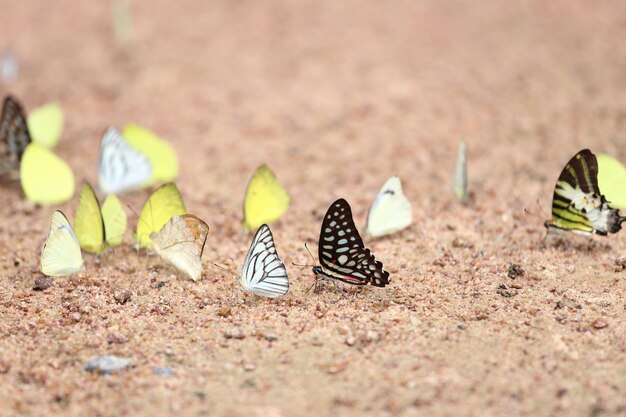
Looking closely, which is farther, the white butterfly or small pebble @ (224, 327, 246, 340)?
the white butterfly

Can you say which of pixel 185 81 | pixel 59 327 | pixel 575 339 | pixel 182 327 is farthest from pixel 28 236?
pixel 575 339

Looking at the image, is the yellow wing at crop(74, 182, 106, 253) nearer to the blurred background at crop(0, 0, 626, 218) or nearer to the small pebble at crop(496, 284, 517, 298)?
Result: the blurred background at crop(0, 0, 626, 218)

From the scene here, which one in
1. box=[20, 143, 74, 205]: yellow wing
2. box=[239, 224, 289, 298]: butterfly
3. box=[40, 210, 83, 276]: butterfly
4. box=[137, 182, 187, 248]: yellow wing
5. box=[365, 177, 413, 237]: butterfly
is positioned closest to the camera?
box=[239, 224, 289, 298]: butterfly

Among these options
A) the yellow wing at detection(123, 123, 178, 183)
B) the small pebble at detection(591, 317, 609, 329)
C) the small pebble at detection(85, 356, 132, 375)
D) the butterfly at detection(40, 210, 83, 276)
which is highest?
the yellow wing at detection(123, 123, 178, 183)

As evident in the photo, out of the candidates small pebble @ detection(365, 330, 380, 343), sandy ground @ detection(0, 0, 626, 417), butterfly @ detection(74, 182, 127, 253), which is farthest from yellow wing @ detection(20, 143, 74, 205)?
small pebble @ detection(365, 330, 380, 343)

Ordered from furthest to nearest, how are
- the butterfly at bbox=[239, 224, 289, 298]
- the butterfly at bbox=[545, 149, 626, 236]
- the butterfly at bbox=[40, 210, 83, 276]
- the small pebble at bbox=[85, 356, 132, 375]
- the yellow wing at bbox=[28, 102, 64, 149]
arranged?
the yellow wing at bbox=[28, 102, 64, 149] < the butterfly at bbox=[545, 149, 626, 236] < the butterfly at bbox=[40, 210, 83, 276] < the butterfly at bbox=[239, 224, 289, 298] < the small pebble at bbox=[85, 356, 132, 375]

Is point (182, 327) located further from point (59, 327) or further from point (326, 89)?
point (326, 89)

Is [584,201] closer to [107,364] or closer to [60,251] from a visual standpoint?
[107,364]

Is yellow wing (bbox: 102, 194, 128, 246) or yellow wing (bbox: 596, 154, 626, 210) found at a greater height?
yellow wing (bbox: 596, 154, 626, 210)
